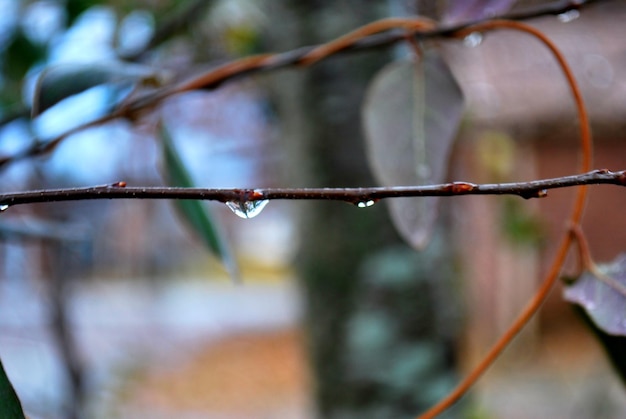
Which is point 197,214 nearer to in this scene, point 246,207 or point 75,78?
point 75,78

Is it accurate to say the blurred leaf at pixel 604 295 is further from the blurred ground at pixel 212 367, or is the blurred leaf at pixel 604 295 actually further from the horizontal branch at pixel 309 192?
the blurred ground at pixel 212 367

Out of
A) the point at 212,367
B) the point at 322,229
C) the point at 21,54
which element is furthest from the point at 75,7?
the point at 212,367

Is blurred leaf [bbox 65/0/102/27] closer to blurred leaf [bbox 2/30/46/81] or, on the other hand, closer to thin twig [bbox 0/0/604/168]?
blurred leaf [bbox 2/30/46/81]

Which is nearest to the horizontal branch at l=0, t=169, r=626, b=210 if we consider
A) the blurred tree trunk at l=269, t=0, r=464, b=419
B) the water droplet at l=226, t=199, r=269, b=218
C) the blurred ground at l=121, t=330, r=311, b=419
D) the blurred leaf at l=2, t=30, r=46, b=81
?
the water droplet at l=226, t=199, r=269, b=218

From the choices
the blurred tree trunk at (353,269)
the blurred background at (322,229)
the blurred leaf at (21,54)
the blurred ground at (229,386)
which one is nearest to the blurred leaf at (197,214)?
the blurred background at (322,229)

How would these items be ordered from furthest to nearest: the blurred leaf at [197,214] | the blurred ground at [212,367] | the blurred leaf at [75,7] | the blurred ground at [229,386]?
the blurred ground at [229,386], the blurred ground at [212,367], the blurred leaf at [75,7], the blurred leaf at [197,214]

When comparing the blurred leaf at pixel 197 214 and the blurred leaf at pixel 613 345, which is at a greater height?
the blurred leaf at pixel 197 214

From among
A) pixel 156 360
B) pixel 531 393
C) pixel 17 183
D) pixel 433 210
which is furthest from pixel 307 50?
pixel 156 360
